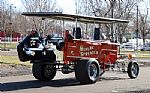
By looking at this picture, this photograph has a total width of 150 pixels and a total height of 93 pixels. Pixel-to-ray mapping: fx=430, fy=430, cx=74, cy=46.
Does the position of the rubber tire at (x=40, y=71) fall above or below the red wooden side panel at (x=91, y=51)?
below

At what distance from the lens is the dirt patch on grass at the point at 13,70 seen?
21234mm

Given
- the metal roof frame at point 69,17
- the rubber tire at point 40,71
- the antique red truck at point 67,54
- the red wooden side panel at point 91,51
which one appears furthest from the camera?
the rubber tire at point 40,71

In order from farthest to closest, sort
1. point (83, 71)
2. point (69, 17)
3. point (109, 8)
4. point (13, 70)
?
point (109, 8) → point (13, 70) → point (69, 17) → point (83, 71)

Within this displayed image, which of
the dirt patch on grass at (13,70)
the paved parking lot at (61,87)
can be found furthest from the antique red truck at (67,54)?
the dirt patch on grass at (13,70)

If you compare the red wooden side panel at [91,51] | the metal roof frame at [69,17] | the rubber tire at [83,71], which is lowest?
the rubber tire at [83,71]

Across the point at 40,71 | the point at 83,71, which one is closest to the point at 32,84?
the point at 40,71

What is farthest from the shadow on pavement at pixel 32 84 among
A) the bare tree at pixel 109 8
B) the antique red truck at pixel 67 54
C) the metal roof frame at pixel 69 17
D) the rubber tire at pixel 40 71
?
the bare tree at pixel 109 8

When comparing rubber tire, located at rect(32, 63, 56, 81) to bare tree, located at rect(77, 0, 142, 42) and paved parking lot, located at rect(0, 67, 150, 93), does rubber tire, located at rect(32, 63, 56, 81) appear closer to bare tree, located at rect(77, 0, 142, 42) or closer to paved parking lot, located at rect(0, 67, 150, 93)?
paved parking lot, located at rect(0, 67, 150, 93)

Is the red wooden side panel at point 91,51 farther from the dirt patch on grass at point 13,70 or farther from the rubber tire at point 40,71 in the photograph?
the dirt patch on grass at point 13,70

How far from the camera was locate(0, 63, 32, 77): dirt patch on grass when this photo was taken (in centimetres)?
2123

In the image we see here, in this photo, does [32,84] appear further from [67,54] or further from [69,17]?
[69,17]

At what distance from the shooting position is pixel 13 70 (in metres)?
22.3

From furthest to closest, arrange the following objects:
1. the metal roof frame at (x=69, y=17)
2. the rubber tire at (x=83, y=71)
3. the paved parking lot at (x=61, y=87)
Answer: the rubber tire at (x=83, y=71) → the metal roof frame at (x=69, y=17) → the paved parking lot at (x=61, y=87)

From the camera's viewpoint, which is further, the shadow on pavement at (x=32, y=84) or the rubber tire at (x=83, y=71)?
the rubber tire at (x=83, y=71)
